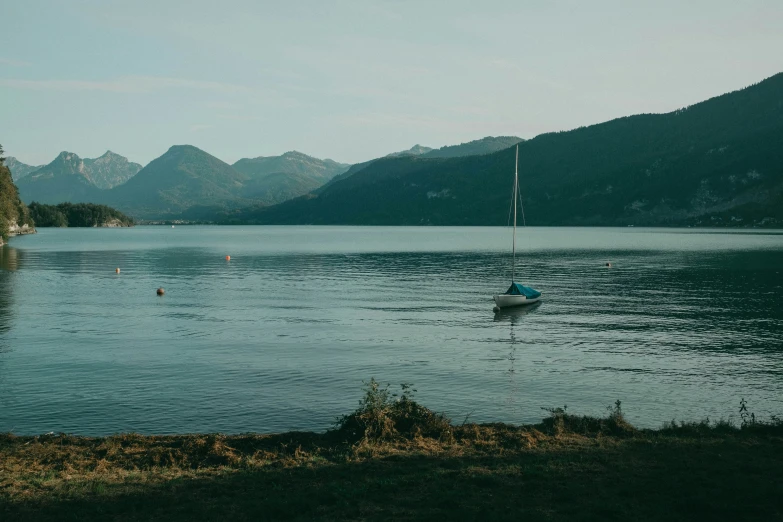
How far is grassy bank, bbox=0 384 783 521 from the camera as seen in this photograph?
1540 centimetres

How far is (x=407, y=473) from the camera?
60.1 ft

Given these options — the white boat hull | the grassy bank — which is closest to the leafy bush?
the grassy bank

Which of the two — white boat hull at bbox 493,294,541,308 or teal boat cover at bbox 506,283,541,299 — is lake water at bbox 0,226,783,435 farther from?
teal boat cover at bbox 506,283,541,299

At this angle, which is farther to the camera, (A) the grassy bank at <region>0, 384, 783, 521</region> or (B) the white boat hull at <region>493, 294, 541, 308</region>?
(B) the white boat hull at <region>493, 294, 541, 308</region>

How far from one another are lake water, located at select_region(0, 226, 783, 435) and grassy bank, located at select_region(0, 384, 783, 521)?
504 centimetres

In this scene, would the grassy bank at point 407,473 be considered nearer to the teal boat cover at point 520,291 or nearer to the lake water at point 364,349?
the lake water at point 364,349

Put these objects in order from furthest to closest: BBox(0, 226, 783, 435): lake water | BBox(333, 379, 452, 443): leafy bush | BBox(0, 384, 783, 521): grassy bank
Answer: BBox(0, 226, 783, 435): lake water → BBox(333, 379, 452, 443): leafy bush → BBox(0, 384, 783, 521): grassy bank

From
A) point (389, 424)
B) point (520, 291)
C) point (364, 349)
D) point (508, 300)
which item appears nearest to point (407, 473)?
point (389, 424)

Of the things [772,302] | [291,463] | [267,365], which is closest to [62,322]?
[267,365]

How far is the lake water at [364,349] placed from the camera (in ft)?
99.2

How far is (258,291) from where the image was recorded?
8356 cm

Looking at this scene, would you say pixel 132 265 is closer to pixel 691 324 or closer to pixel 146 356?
pixel 146 356

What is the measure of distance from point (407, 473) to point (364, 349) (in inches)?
1047

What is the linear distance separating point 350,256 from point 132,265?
46.8 meters
